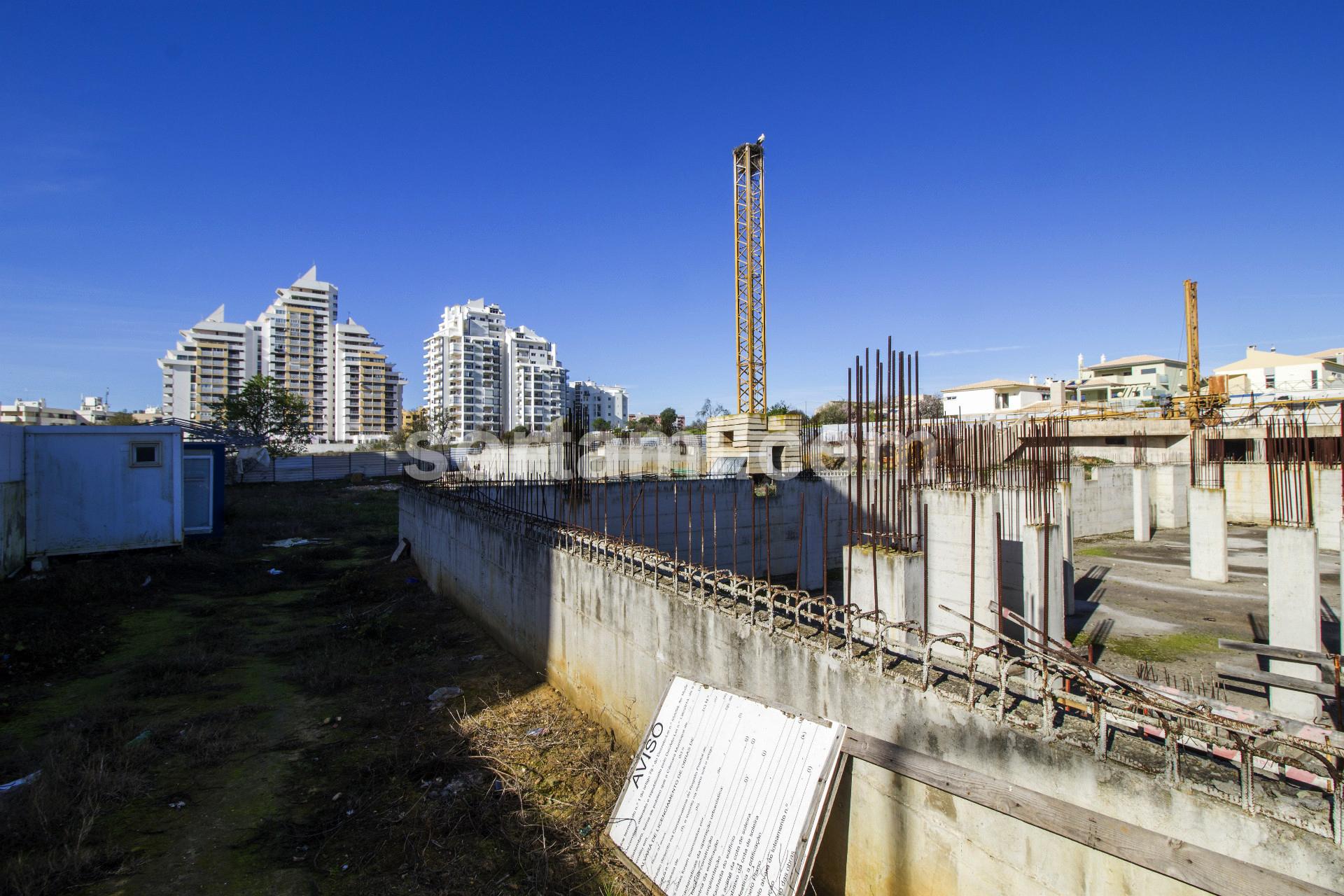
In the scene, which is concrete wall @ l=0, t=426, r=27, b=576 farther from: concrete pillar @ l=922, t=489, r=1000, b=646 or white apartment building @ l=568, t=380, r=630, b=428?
white apartment building @ l=568, t=380, r=630, b=428

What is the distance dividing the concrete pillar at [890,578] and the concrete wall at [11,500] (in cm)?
1586

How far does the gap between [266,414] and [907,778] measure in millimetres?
50605

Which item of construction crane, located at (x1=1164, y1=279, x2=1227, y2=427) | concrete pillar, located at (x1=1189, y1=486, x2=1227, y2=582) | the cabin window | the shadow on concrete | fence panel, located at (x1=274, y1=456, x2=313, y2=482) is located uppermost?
construction crane, located at (x1=1164, y1=279, x2=1227, y2=427)

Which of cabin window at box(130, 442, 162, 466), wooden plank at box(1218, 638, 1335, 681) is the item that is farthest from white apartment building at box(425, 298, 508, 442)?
wooden plank at box(1218, 638, 1335, 681)

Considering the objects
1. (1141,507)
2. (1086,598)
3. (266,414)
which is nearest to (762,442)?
(1086,598)

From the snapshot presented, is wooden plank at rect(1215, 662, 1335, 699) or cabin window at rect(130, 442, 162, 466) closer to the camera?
wooden plank at rect(1215, 662, 1335, 699)

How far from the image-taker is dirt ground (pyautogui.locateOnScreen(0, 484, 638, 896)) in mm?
4648

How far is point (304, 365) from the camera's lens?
86000 mm

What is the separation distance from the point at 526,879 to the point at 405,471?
15.2 m

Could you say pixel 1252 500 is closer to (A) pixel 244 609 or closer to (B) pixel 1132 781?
(B) pixel 1132 781

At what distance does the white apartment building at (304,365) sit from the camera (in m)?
81.2

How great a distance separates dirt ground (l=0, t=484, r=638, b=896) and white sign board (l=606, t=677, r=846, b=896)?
1.37ft

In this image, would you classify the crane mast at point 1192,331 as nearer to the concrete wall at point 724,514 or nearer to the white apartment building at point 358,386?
the concrete wall at point 724,514

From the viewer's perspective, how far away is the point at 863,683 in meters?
3.92
